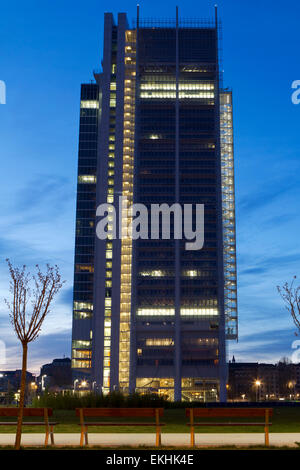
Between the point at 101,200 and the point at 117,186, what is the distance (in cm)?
578

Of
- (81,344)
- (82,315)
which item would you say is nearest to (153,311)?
(82,315)

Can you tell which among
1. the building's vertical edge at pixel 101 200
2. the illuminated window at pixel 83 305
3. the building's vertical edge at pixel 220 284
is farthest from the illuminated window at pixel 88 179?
the building's vertical edge at pixel 220 284

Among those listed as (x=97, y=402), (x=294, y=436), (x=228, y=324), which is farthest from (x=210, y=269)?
(x=294, y=436)

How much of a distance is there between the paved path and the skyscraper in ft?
386

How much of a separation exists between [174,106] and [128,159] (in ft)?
62.5

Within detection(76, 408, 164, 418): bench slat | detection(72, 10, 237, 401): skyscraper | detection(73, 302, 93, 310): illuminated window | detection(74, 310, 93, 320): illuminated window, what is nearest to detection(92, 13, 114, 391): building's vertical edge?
detection(72, 10, 237, 401): skyscraper

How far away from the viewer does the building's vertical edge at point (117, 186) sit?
142 metres

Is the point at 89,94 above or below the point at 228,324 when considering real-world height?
above

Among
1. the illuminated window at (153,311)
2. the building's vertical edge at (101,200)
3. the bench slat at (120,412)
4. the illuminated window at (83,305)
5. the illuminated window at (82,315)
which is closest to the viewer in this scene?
the bench slat at (120,412)

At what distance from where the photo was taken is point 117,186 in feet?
507

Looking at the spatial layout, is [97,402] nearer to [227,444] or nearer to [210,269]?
[227,444]

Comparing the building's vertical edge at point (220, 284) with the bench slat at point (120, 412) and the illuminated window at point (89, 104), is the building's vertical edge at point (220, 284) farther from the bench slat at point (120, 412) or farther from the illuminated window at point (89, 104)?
the bench slat at point (120, 412)

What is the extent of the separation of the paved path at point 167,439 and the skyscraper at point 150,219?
4631 inches

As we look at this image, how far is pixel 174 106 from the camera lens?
511 ft
